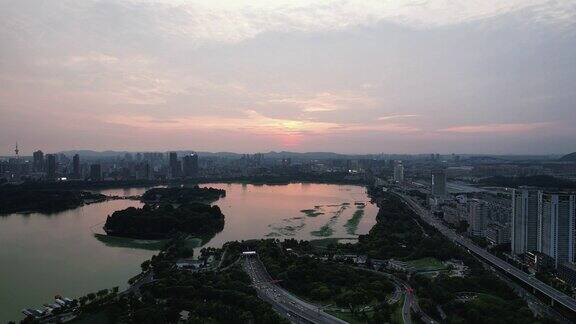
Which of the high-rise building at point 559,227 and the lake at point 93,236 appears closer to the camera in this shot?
the lake at point 93,236

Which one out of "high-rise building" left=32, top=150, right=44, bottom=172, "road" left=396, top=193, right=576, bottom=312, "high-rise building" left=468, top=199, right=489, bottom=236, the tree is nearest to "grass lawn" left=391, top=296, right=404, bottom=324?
the tree

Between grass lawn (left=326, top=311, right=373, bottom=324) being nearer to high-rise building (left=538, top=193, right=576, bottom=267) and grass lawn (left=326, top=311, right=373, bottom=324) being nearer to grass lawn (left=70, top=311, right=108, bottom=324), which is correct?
grass lawn (left=70, top=311, right=108, bottom=324)

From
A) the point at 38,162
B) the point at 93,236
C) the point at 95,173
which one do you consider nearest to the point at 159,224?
the point at 93,236

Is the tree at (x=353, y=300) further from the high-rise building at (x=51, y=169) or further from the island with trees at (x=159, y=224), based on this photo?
the high-rise building at (x=51, y=169)

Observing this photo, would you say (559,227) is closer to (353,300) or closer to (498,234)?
(498,234)

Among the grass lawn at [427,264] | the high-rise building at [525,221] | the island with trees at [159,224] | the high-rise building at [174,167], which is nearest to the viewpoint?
the grass lawn at [427,264]

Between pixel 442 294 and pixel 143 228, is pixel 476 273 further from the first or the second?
pixel 143 228

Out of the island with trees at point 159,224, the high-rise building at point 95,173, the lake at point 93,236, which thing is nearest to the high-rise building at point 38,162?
the high-rise building at point 95,173
